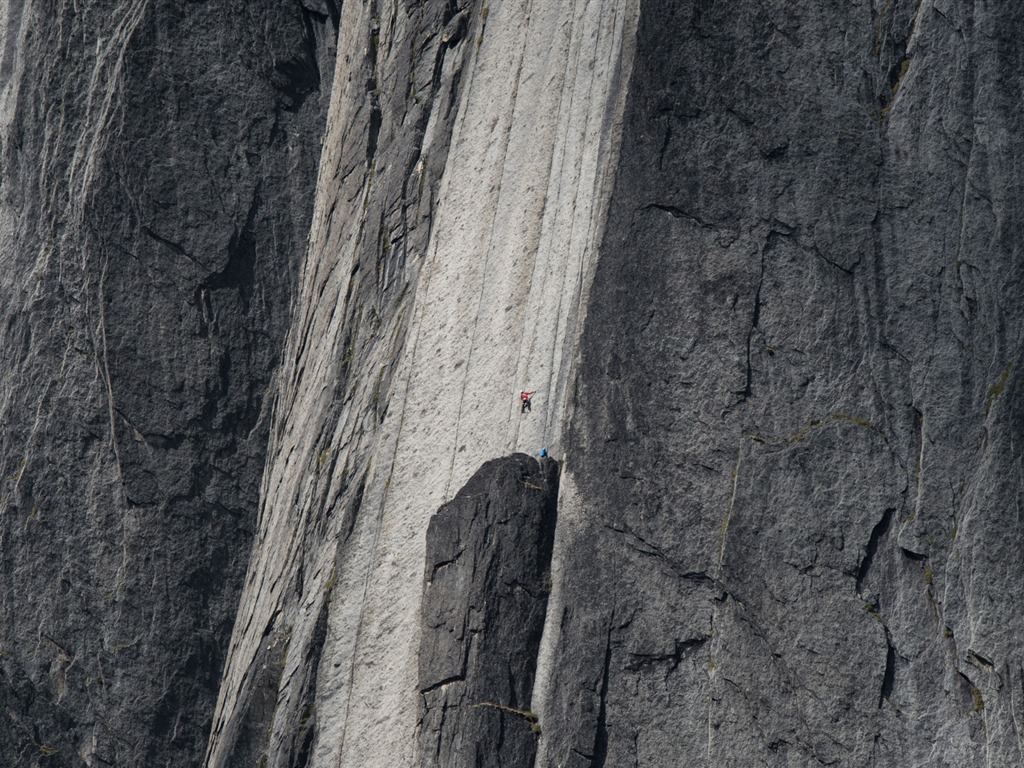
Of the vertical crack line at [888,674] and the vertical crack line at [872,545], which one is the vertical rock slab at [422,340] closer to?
the vertical crack line at [872,545]

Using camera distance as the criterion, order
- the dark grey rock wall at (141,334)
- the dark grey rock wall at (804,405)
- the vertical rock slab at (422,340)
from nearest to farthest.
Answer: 1. the dark grey rock wall at (804,405)
2. the vertical rock slab at (422,340)
3. the dark grey rock wall at (141,334)

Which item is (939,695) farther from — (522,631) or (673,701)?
(522,631)

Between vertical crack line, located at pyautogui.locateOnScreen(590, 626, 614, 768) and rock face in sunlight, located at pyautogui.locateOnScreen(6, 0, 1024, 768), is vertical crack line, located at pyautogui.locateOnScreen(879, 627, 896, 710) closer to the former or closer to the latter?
rock face in sunlight, located at pyautogui.locateOnScreen(6, 0, 1024, 768)

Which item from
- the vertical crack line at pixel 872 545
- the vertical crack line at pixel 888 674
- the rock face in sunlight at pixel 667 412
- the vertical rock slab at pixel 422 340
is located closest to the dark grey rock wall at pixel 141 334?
the vertical rock slab at pixel 422 340

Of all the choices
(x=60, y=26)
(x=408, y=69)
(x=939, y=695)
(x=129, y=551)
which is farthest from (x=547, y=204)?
(x=60, y=26)

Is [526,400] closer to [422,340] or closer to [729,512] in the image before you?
[422,340]

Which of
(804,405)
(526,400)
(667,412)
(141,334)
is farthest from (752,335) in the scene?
(141,334)
